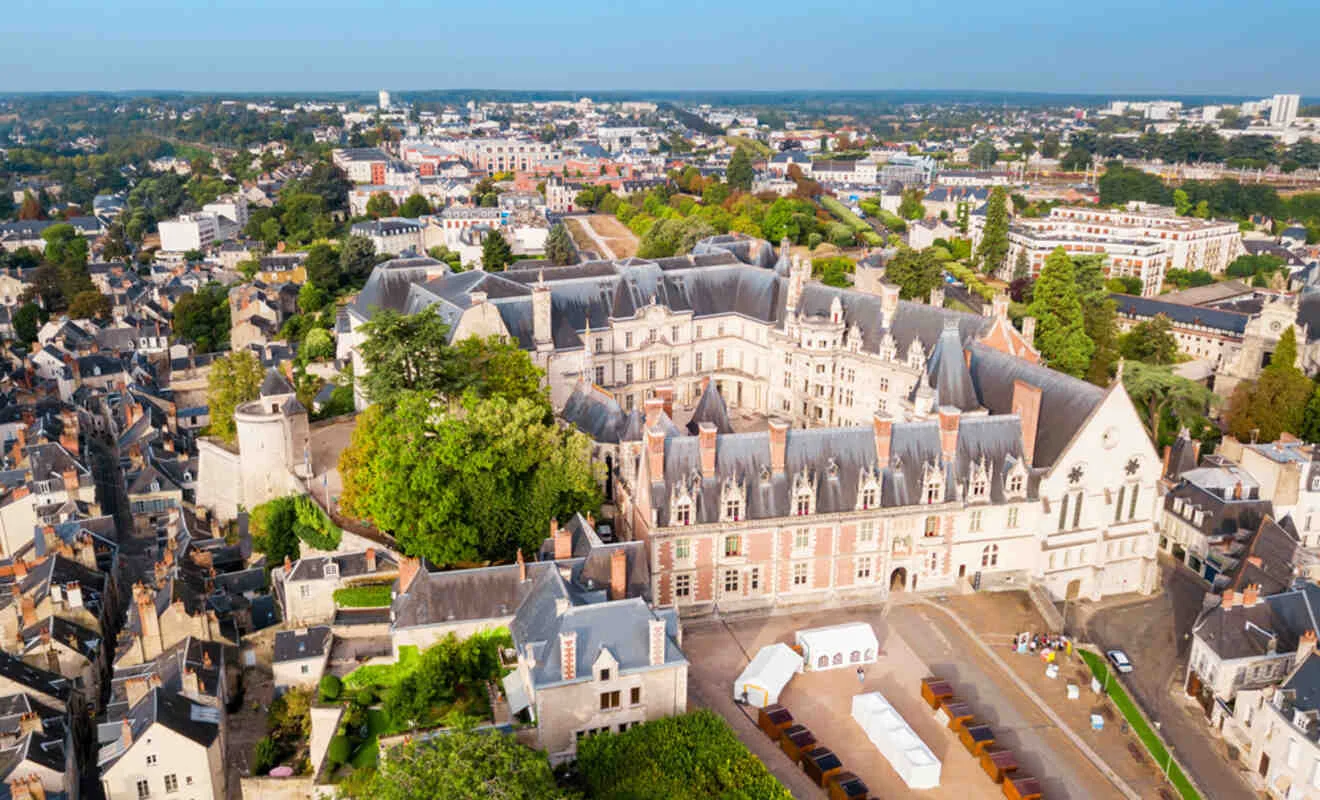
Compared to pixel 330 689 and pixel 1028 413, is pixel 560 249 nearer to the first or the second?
pixel 1028 413

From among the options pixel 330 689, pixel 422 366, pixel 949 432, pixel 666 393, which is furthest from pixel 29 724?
pixel 949 432

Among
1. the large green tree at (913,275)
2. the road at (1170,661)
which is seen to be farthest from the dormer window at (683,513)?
the large green tree at (913,275)

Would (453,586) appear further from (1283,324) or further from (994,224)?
(994,224)

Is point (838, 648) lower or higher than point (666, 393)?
lower

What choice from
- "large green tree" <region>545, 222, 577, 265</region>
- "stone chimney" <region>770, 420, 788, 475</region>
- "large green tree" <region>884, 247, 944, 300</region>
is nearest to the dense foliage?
"stone chimney" <region>770, 420, 788, 475</region>

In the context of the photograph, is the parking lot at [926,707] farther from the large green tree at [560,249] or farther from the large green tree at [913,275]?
the large green tree at [560,249]

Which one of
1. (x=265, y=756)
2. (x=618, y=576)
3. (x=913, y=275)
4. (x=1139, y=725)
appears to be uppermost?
(x=913, y=275)

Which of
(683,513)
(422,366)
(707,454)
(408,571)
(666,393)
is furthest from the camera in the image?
(666,393)

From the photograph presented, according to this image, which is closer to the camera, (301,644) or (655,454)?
(655,454)
